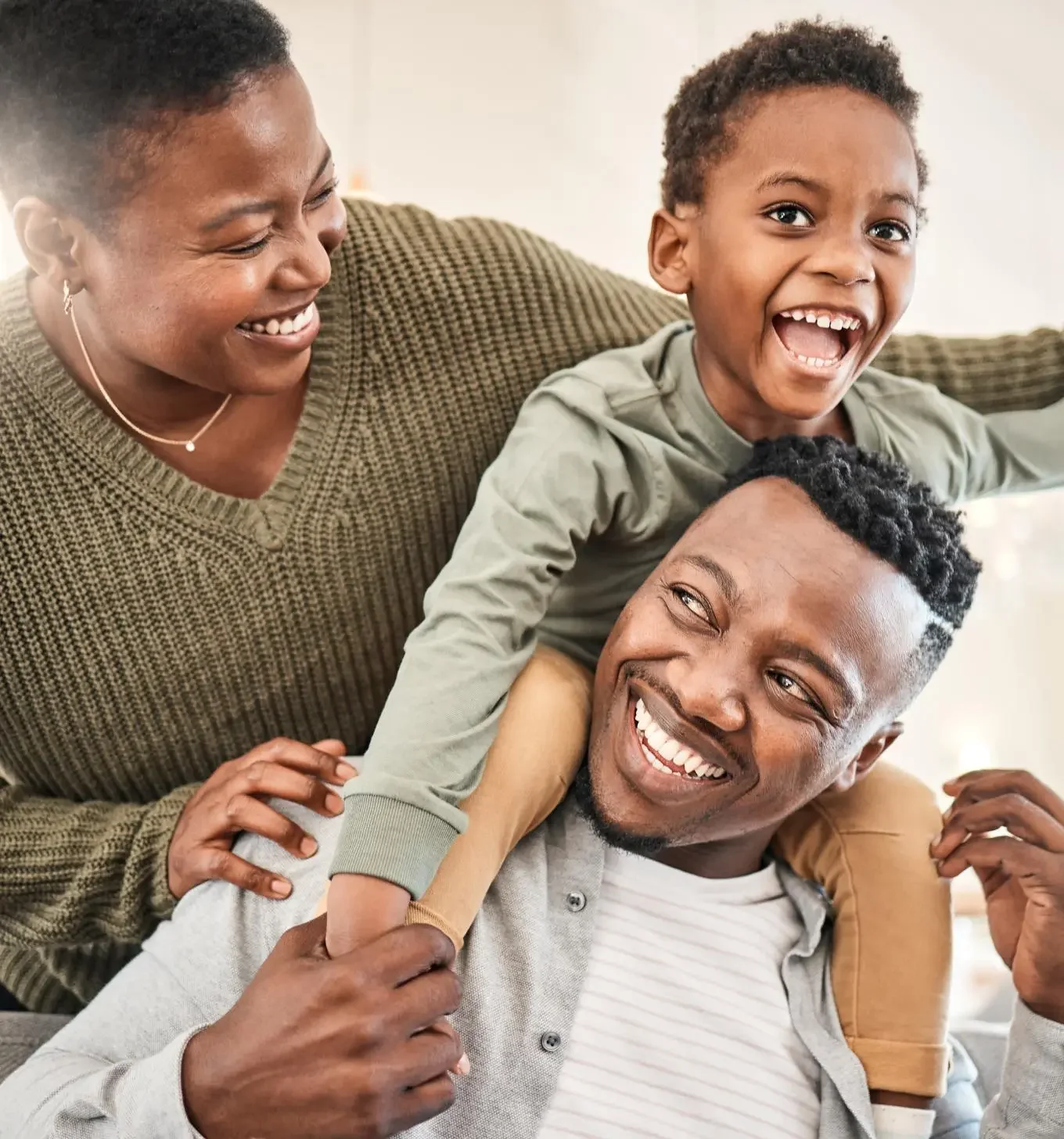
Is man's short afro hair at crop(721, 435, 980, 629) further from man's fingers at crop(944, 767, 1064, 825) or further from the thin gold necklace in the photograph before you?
the thin gold necklace

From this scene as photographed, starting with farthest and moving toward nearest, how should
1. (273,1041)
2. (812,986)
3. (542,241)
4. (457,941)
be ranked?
(542,241) < (812,986) < (457,941) < (273,1041)

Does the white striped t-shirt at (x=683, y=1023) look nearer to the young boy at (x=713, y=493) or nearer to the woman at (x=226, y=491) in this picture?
the young boy at (x=713, y=493)

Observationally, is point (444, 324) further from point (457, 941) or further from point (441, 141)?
point (457, 941)

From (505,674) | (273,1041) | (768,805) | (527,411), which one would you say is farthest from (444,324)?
(273,1041)

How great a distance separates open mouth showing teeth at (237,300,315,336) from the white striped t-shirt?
0.53 meters

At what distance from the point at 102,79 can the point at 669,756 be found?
0.64 metres

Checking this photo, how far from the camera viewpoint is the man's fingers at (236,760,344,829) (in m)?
1.09

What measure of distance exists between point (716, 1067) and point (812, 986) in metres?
0.13

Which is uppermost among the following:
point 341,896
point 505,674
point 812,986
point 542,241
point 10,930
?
point 542,241

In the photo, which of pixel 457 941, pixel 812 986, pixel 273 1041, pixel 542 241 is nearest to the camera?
pixel 273 1041

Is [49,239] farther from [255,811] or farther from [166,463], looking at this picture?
[255,811]

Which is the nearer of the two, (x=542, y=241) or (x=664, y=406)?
(x=664, y=406)

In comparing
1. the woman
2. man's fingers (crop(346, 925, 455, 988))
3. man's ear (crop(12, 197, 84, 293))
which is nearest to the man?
man's fingers (crop(346, 925, 455, 988))

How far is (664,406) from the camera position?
1.16 metres
